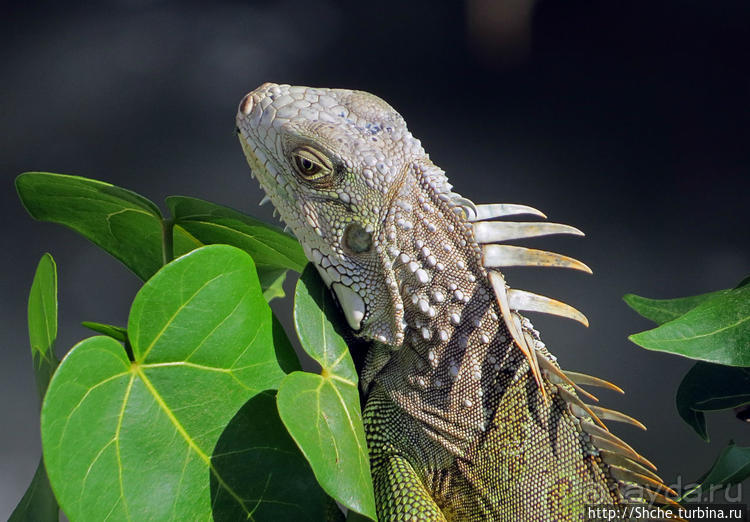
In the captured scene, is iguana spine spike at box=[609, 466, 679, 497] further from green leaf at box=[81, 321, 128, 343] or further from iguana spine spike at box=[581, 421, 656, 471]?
green leaf at box=[81, 321, 128, 343]

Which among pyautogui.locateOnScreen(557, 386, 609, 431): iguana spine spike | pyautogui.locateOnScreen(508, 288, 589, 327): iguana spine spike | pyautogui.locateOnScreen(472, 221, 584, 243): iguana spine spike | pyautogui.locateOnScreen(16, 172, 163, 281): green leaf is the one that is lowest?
pyautogui.locateOnScreen(557, 386, 609, 431): iguana spine spike

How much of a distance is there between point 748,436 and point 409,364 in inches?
89.4

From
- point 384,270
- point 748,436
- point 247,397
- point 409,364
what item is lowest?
point 247,397


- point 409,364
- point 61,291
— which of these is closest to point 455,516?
point 409,364

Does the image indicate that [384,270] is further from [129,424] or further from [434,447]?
[129,424]

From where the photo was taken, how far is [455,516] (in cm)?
118

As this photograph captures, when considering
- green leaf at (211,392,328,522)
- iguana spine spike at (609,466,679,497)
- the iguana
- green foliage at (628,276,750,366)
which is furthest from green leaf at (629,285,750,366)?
green leaf at (211,392,328,522)

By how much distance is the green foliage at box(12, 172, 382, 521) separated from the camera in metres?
0.78

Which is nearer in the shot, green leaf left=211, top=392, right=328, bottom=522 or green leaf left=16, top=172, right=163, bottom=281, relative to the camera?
green leaf left=211, top=392, right=328, bottom=522

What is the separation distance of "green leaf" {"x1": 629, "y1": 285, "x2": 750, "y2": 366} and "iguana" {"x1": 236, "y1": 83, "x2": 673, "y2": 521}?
16cm

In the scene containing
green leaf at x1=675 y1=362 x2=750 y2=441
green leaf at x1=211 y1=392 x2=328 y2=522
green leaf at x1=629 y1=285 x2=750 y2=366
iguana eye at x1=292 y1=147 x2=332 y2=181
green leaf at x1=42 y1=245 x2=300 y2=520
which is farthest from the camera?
green leaf at x1=675 y1=362 x2=750 y2=441

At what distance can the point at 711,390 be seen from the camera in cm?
139

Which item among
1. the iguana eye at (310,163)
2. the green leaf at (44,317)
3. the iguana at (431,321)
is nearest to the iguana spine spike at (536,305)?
the iguana at (431,321)

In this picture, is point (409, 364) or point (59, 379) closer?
point (59, 379)
